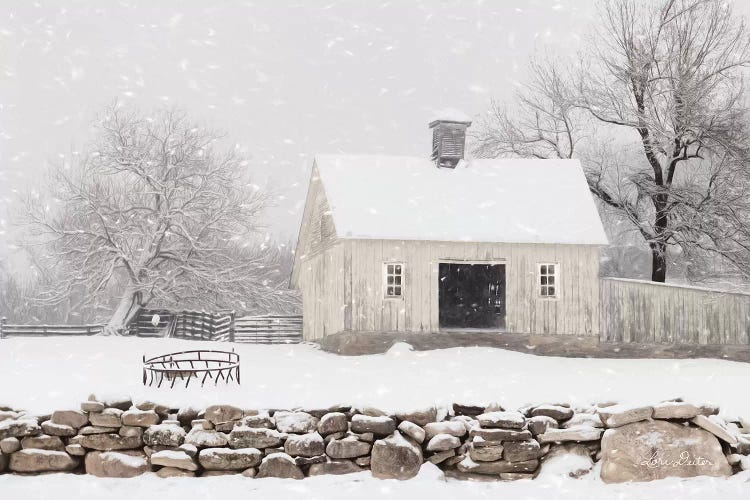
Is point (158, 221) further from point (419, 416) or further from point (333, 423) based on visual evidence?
point (419, 416)

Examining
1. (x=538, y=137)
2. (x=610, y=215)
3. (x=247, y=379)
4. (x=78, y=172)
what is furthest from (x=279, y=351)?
(x=78, y=172)

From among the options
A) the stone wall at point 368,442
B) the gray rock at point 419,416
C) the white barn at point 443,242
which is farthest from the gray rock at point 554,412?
the white barn at point 443,242

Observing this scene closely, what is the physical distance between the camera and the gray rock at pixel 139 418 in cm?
1128

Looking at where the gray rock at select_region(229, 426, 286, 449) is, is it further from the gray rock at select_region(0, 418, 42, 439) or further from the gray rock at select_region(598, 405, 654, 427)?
the gray rock at select_region(598, 405, 654, 427)

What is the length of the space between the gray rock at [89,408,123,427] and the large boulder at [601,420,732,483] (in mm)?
5974

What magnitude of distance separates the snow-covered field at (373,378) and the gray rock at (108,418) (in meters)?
0.30

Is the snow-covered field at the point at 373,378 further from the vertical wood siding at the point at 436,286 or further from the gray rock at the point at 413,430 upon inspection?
the vertical wood siding at the point at 436,286

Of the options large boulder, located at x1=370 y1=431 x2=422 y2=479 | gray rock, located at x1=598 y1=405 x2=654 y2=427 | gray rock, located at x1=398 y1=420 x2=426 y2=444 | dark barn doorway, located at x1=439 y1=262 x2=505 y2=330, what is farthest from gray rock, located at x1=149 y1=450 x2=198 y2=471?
dark barn doorway, located at x1=439 y1=262 x2=505 y2=330

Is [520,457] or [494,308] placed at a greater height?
[494,308]

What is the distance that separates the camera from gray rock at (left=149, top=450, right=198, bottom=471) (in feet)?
36.2

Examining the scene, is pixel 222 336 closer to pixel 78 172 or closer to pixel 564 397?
pixel 78 172

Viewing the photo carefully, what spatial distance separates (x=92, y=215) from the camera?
105 feet

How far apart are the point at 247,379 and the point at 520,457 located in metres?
4.48

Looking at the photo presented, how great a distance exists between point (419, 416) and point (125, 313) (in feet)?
69.4
